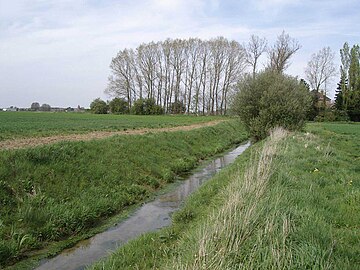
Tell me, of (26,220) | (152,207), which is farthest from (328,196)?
(26,220)

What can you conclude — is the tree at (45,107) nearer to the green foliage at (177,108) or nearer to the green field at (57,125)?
the green foliage at (177,108)

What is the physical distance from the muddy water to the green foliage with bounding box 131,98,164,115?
6173 centimetres

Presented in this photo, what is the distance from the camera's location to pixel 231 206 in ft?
18.8

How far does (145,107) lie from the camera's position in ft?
245

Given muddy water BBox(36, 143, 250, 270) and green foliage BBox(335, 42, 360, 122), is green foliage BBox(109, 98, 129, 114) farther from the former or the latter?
muddy water BBox(36, 143, 250, 270)

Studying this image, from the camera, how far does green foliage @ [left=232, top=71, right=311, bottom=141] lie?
2406cm

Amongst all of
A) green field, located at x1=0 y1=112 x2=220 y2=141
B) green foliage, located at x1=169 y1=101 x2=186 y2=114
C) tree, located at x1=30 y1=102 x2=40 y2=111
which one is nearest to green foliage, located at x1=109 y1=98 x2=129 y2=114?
green foliage, located at x1=169 y1=101 x2=186 y2=114

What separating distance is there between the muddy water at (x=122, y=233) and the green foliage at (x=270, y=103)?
13427mm

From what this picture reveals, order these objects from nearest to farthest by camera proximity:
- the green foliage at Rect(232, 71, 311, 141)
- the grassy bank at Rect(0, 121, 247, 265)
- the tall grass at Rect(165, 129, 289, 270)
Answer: the tall grass at Rect(165, 129, 289, 270) < the grassy bank at Rect(0, 121, 247, 265) < the green foliage at Rect(232, 71, 311, 141)

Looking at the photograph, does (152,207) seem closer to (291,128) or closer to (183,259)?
(183,259)

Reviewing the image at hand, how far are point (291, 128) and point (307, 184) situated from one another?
17558 millimetres

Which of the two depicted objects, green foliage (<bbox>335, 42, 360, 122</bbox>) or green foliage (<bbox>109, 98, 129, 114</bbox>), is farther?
green foliage (<bbox>109, 98, 129, 114</bbox>)

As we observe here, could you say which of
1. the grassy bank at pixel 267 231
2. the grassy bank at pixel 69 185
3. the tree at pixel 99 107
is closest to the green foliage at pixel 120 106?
the tree at pixel 99 107

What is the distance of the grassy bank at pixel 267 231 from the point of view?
421cm
